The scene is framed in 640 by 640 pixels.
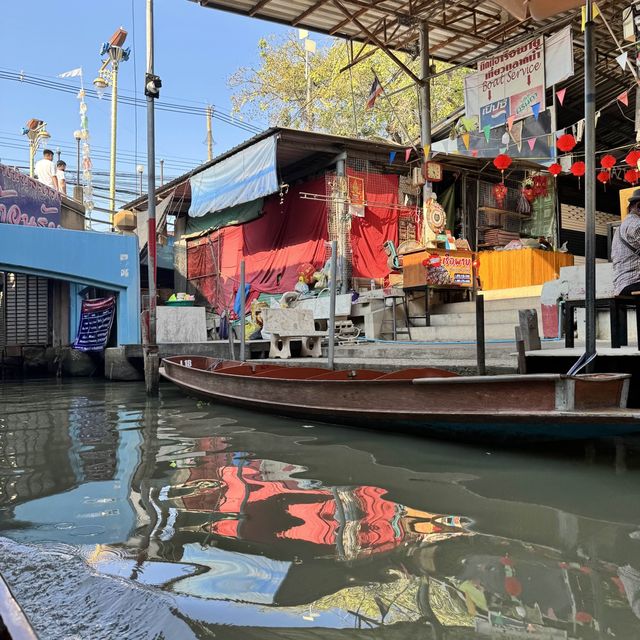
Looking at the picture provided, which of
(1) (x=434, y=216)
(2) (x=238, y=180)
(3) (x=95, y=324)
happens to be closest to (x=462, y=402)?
(1) (x=434, y=216)

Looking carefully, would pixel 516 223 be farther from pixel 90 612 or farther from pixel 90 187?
pixel 90 187

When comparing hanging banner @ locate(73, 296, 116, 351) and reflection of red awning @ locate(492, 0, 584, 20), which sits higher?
reflection of red awning @ locate(492, 0, 584, 20)

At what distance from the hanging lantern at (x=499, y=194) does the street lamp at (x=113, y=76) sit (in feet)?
48.0

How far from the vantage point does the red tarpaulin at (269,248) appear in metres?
13.1

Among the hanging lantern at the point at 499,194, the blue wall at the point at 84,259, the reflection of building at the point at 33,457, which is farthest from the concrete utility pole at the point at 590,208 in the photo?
the blue wall at the point at 84,259

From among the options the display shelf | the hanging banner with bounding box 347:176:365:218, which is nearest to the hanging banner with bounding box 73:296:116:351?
the hanging banner with bounding box 347:176:365:218

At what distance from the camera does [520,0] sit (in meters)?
8.01

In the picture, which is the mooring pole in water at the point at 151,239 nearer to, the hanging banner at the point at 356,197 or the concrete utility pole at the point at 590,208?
the hanging banner at the point at 356,197

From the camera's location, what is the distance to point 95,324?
13734 millimetres

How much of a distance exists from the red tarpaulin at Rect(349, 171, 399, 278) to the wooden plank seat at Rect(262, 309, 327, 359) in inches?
103

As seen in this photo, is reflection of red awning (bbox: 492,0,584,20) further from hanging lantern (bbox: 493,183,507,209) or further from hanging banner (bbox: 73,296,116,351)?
hanging banner (bbox: 73,296,116,351)

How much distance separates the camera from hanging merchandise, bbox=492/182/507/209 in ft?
46.2

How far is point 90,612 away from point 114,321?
1198cm

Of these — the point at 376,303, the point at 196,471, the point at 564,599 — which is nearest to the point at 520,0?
the point at 376,303
